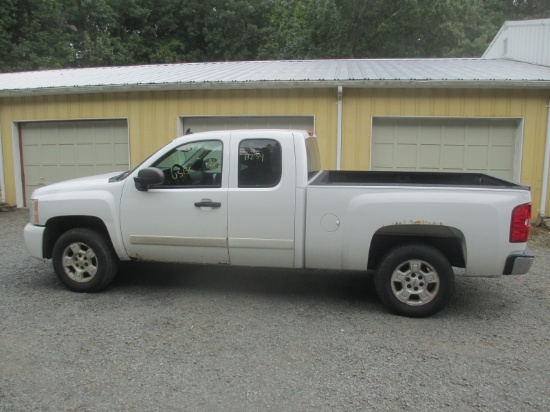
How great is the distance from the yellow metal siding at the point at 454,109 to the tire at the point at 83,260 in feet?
20.4

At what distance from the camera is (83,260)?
209 inches

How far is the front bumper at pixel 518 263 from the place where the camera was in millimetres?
4389

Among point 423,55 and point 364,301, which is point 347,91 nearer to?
point 364,301

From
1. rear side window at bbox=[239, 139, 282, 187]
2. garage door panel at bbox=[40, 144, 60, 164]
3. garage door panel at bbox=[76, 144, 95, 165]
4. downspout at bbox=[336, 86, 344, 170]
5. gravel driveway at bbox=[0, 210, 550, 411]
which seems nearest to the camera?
gravel driveway at bbox=[0, 210, 550, 411]

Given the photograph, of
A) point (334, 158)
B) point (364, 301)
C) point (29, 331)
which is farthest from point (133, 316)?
point (334, 158)

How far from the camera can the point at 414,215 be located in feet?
14.8

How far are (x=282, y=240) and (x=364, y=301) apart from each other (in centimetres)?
124

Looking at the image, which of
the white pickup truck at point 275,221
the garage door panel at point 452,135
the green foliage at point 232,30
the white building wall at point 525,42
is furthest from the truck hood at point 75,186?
the green foliage at point 232,30

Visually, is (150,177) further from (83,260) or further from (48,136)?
(48,136)

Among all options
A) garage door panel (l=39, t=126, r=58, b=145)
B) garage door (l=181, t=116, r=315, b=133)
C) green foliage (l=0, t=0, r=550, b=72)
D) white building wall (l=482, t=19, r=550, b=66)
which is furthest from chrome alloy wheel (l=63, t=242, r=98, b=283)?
green foliage (l=0, t=0, r=550, b=72)

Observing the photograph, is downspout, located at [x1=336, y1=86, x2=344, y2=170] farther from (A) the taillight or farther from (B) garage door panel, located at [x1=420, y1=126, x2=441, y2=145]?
(A) the taillight

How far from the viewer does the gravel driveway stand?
3.18 metres

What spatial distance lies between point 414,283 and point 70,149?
9769mm

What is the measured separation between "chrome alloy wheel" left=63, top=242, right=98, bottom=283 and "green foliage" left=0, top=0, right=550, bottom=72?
21.6 meters
